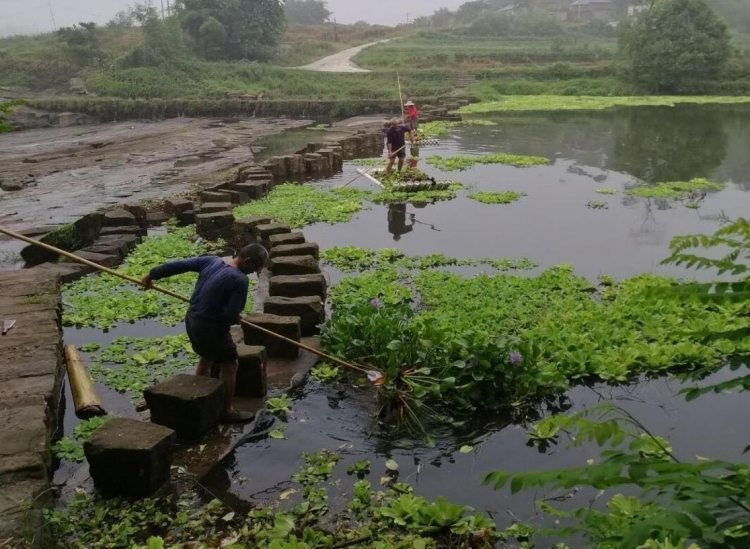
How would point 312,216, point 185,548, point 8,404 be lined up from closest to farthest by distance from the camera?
1. point 185,548
2. point 8,404
3. point 312,216

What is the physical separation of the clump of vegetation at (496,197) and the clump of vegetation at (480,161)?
12.1ft

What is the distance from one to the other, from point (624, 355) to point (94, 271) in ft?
26.8

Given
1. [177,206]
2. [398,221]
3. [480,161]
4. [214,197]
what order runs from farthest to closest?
1. [480,161]
2. [214,197]
3. [177,206]
4. [398,221]

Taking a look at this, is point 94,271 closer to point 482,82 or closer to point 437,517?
point 437,517

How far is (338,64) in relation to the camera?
56438 mm

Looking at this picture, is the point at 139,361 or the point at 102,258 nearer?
the point at 139,361

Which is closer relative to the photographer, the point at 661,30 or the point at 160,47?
the point at 661,30

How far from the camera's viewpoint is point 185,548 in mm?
4496

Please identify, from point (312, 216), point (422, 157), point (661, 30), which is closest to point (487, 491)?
point (312, 216)

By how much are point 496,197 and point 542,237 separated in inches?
124

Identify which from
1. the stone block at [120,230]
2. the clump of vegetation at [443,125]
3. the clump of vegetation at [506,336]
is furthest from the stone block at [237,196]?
the clump of vegetation at [443,125]

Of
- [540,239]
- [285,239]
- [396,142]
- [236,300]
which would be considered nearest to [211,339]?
[236,300]

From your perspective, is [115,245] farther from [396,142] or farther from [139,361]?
[396,142]

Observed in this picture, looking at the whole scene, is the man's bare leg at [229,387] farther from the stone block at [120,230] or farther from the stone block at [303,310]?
the stone block at [120,230]
